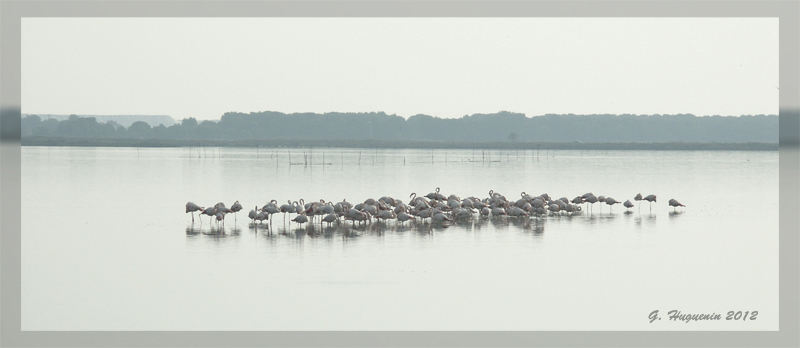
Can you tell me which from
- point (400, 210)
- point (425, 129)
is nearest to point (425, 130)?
point (425, 129)

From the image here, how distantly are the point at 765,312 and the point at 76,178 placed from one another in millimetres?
32760

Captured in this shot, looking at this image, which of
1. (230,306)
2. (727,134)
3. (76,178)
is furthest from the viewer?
(727,134)

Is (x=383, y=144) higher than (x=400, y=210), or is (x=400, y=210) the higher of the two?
(x=383, y=144)

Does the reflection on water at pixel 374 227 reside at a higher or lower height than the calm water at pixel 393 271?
higher

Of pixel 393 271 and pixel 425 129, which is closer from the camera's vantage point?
pixel 393 271

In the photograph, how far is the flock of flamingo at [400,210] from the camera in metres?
20.6

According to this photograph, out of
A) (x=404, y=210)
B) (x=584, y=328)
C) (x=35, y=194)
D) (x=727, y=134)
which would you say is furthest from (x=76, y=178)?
(x=727, y=134)

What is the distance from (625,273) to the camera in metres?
14.3

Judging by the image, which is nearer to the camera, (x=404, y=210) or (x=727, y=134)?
(x=404, y=210)

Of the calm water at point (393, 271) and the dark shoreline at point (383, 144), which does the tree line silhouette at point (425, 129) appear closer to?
the dark shoreline at point (383, 144)

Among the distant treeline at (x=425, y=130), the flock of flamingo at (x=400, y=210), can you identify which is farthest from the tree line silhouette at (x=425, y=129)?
the flock of flamingo at (x=400, y=210)

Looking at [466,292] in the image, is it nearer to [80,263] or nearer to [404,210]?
[80,263]

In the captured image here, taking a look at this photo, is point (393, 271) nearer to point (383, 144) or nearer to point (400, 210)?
point (400, 210)

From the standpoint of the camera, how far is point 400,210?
21.3 meters
